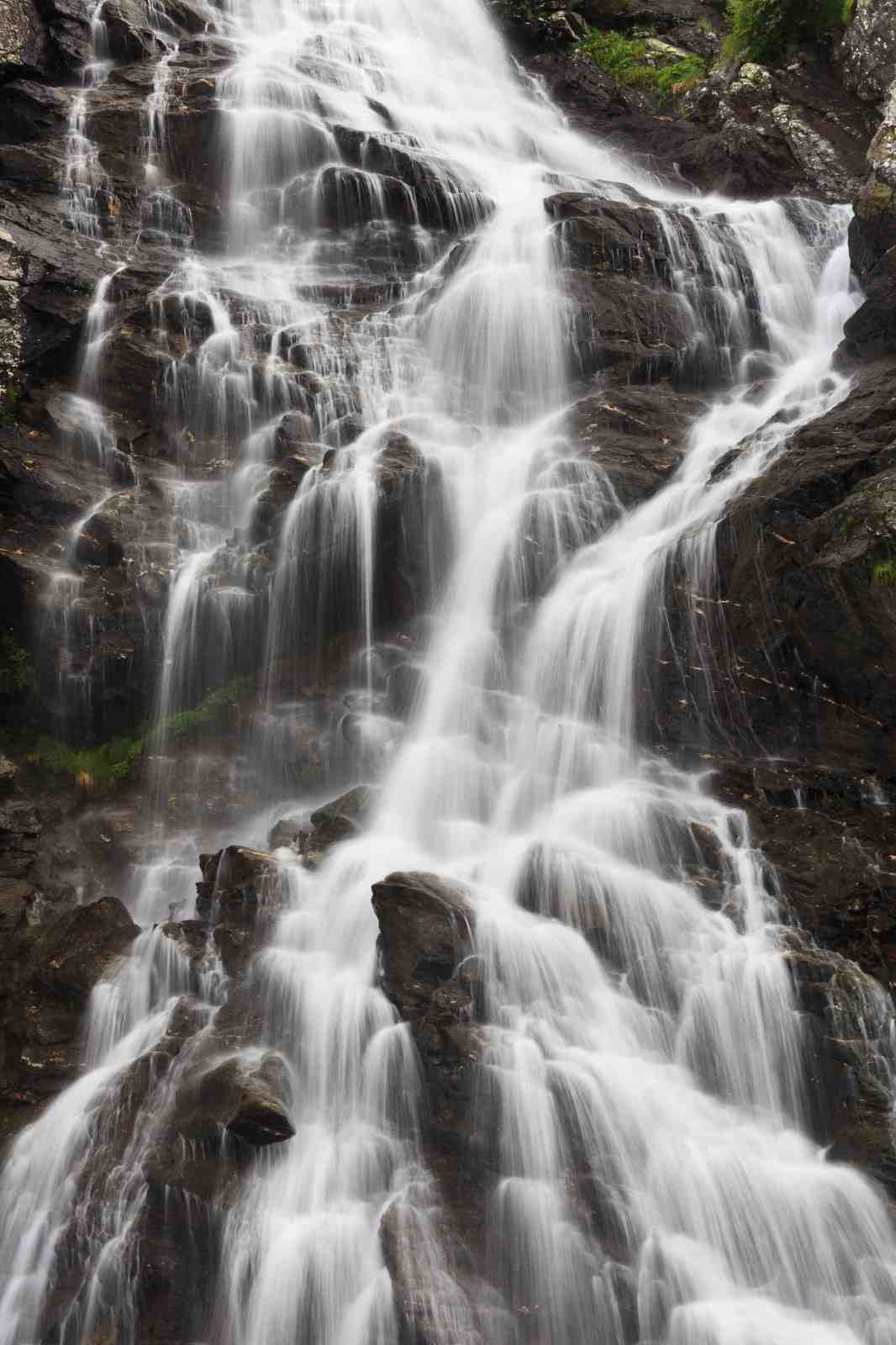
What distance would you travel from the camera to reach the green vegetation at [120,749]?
1162 centimetres

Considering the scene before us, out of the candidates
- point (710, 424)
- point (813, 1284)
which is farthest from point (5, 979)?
point (710, 424)

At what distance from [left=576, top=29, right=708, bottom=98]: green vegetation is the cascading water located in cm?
565

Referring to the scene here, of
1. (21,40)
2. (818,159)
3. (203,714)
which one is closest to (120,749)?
(203,714)

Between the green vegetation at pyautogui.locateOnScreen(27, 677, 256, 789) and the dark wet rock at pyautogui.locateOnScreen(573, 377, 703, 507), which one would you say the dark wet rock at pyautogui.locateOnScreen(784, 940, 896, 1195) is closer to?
the dark wet rock at pyautogui.locateOnScreen(573, 377, 703, 507)

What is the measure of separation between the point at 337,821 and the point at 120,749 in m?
3.44

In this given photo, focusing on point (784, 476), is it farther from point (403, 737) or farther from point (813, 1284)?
point (813, 1284)

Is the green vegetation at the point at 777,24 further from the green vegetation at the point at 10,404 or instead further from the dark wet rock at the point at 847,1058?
the dark wet rock at the point at 847,1058

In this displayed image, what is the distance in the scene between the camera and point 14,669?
11711 mm

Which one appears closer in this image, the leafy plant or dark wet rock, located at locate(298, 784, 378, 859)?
dark wet rock, located at locate(298, 784, 378, 859)

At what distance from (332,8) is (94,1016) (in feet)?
81.1

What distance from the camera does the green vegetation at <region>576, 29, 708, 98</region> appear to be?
23.1 metres

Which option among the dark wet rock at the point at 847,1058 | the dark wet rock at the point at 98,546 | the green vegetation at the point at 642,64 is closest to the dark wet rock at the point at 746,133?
the green vegetation at the point at 642,64

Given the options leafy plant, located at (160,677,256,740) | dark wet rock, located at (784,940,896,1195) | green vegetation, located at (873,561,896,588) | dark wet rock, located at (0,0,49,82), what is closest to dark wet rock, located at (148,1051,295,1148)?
dark wet rock, located at (784,940,896,1195)

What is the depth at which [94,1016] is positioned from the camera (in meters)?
8.51
